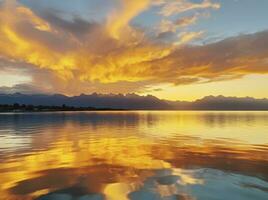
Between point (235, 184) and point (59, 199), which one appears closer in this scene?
point (59, 199)

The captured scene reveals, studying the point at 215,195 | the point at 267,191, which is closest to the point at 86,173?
the point at 215,195

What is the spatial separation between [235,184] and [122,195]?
238 inches

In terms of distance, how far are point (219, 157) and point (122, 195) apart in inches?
541

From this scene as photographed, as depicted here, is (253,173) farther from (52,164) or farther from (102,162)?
(52,164)

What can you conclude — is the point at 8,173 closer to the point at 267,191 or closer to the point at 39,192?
the point at 39,192

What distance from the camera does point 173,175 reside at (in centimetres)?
1733

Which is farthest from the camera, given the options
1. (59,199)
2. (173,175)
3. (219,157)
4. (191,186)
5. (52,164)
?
(219,157)

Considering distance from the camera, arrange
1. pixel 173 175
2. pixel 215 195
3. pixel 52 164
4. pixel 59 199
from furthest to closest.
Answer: pixel 52 164
pixel 173 175
pixel 215 195
pixel 59 199

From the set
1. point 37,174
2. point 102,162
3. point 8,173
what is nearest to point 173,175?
point 102,162

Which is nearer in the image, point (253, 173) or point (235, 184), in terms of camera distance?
point (235, 184)

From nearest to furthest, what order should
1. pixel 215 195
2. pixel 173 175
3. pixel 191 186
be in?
1. pixel 215 195
2. pixel 191 186
3. pixel 173 175

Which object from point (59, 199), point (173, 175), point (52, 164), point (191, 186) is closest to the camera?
point (59, 199)

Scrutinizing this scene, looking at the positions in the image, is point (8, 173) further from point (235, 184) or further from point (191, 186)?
point (235, 184)

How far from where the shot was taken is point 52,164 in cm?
2078
